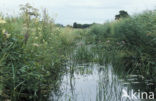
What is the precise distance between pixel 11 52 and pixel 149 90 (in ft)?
9.56

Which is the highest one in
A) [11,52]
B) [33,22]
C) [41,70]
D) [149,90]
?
[33,22]

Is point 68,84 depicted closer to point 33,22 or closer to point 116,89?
point 116,89

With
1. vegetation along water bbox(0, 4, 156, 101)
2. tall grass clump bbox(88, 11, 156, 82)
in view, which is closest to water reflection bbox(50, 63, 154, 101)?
vegetation along water bbox(0, 4, 156, 101)

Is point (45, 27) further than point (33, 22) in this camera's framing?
Yes

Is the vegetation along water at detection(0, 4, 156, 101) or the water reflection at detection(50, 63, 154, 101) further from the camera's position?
the water reflection at detection(50, 63, 154, 101)

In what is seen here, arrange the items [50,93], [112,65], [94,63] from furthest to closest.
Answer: [94,63] < [112,65] < [50,93]

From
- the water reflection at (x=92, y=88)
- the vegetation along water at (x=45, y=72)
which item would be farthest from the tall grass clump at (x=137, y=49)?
the water reflection at (x=92, y=88)

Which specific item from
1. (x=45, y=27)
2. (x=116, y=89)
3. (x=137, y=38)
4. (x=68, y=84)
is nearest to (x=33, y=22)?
(x=45, y=27)

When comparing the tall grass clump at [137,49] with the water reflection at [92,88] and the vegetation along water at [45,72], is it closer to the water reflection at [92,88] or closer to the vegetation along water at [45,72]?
the vegetation along water at [45,72]

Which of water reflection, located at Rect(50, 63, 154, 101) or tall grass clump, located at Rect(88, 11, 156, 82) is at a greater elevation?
tall grass clump, located at Rect(88, 11, 156, 82)

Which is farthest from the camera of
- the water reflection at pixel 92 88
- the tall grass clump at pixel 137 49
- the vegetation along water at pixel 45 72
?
the tall grass clump at pixel 137 49

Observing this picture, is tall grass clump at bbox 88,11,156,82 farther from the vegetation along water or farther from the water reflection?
the water reflection

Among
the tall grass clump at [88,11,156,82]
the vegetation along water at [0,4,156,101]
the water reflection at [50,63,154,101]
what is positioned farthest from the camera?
the tall grass clump at [88,11,156,82]

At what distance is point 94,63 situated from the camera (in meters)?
8.19
